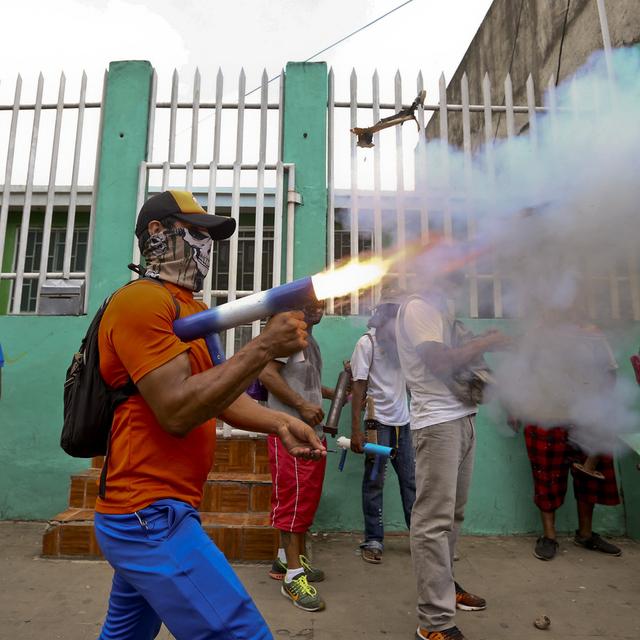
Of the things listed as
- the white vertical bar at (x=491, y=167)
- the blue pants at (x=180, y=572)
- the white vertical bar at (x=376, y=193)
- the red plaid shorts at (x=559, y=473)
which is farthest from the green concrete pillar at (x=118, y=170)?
the red plaid shorts at (x=559, y=473)

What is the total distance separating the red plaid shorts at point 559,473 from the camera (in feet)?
13.5

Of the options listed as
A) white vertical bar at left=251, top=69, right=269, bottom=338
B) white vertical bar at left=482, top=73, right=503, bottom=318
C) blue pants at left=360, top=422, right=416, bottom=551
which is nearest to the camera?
blue pants at left=360, top=422, right=416, bottom=551

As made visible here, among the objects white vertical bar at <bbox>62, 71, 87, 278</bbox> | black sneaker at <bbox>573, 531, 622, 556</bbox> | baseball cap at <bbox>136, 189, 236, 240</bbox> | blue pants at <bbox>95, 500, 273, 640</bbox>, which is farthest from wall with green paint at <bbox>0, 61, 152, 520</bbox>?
black sneaker at <bbox>573, 531, 622, 556</bbox>

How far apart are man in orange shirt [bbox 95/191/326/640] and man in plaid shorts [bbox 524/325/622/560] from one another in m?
3.05

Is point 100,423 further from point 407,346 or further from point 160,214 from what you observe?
point 407,346

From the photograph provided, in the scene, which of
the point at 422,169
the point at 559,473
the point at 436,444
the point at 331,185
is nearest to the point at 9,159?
the point at 331,185

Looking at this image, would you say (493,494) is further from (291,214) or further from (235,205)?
(235,205)

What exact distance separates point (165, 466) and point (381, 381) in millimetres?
2663

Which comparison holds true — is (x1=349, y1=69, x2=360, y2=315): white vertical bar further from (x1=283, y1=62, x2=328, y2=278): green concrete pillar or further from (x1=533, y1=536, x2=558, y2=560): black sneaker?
(x1=533, y1=536, x2=558, y2=560): black sneaker

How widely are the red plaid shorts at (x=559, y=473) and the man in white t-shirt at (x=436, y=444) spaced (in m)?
1.59

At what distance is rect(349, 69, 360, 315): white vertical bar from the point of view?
15.4 feet

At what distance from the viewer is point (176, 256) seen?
5.91 ft

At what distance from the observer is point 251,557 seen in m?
3.74

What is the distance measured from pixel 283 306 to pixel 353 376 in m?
2.52
